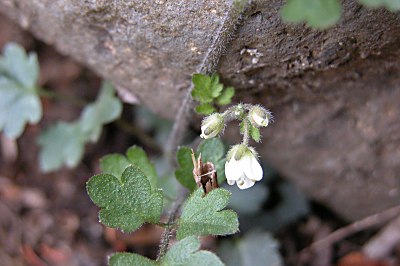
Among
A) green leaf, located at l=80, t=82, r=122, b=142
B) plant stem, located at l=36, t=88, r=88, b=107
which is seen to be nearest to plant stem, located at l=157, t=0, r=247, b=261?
green leaf, located at l=80, t=82, r=122, b=142

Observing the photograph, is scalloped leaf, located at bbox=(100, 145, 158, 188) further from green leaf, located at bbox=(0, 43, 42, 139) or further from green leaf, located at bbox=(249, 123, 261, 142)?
green leaf, located at bbox=(0, 43, 42, 139)

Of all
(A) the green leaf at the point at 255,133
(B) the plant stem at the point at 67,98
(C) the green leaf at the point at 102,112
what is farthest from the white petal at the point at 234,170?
(B) the plant stem at the point at 67,98

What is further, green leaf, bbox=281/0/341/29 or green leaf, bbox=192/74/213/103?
green leaf, bbox=192/74/213/103

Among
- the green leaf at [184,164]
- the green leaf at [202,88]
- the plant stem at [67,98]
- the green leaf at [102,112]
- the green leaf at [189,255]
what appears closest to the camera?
the green leaf at [189,255]

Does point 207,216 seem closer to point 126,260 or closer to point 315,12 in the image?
point 126,260

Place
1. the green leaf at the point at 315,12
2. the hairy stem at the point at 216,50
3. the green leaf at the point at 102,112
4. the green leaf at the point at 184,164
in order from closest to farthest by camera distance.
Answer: the green leaf at the point at 315,12 → the hairy stem at the point at 216,50 → the green leaf at the point at 184,164 → the green leaf at the point at 102,112

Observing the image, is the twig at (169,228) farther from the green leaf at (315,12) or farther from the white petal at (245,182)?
the green leaf at (315,12)
